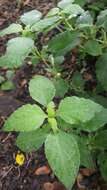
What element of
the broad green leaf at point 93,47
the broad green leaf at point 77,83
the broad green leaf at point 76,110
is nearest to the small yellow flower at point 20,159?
the broad green leaf at point 77,83

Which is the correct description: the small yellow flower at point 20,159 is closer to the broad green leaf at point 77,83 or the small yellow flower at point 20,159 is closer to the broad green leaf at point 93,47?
the broad green leaf at point 77,83

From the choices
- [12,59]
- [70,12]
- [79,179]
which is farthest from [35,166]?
[70,12]

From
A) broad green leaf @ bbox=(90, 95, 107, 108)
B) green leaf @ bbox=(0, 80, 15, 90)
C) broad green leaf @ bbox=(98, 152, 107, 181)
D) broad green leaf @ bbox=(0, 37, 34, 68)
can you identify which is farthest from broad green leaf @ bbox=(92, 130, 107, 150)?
green leaf @ bbox=(0, 80, 15, 90)

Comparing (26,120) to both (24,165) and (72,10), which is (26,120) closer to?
(72,10)

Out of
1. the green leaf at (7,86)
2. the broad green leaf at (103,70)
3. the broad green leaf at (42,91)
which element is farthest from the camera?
the green leaf at (7,86)

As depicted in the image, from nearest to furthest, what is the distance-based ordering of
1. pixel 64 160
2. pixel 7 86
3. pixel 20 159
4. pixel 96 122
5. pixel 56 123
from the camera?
pixel 64 160 → pixel 56 123 → pixel 96 122 → pixel 20 159 → pixel 7 86

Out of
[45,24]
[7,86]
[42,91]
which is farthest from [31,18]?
[7,86]
